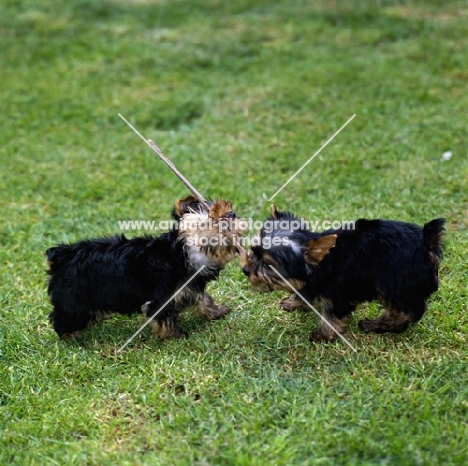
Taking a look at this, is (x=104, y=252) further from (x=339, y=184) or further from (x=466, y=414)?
(x=339, y=184)

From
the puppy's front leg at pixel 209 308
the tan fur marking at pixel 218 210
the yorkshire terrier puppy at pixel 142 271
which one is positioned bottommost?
the puppy's front leg at pixel 209 308

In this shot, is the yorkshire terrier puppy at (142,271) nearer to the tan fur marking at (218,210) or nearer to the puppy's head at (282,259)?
the tan fur marking at (218,210)

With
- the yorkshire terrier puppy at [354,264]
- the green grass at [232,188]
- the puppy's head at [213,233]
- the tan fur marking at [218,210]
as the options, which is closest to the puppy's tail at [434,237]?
the yorkshire terrier puppy at [354,264]

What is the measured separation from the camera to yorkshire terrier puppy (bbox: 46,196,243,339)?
4.80 m

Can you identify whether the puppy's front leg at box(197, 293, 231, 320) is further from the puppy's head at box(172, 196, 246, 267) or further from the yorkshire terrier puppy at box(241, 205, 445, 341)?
the yorkshire terrier puppy at box(241, 205, 445, 341)

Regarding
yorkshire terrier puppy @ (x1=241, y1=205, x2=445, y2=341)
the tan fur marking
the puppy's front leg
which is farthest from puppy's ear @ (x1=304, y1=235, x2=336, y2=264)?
the puppy's front leg

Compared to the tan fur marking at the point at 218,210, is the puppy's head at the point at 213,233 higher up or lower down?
lower down

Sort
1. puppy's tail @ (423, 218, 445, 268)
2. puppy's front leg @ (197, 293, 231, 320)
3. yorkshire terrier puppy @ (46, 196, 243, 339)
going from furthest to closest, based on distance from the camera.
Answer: puppy's front leg @ (197, 293, 231, 320), yorkshire terrier puppy @ (46, 196, 243, 339), puppy's tail @ (423, 218, 445, 268)

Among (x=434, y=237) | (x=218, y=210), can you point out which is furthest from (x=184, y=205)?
(x=434, y=237)

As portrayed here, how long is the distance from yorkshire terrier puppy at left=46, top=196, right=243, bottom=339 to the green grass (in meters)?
0.33

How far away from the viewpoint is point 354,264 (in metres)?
4.61

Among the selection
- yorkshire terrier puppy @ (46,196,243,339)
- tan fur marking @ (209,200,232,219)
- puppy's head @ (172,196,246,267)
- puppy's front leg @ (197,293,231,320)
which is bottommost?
puppy's front leg @ (197,293,231,320)

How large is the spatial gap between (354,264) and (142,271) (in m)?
1.60

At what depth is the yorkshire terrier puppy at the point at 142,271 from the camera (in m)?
4.80
